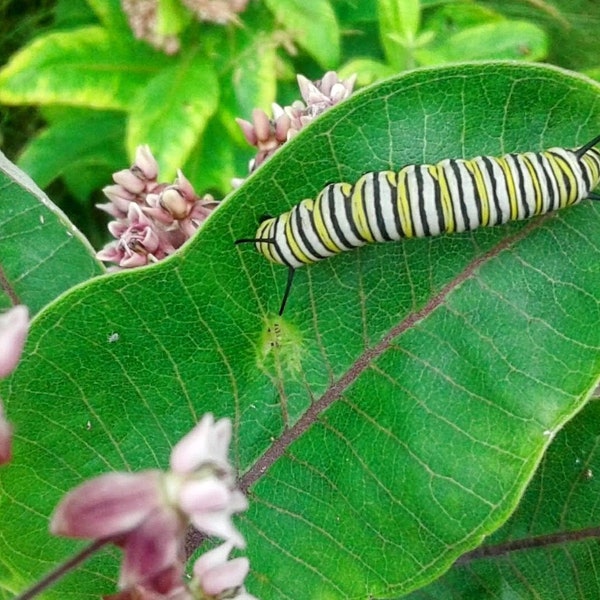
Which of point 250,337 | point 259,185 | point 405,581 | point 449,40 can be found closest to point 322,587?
point 405,581

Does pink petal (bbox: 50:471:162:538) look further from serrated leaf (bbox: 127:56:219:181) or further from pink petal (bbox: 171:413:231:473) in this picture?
serrated leaf (bbox: 127:56:219:181)

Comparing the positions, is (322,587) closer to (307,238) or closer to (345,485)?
(345,485)

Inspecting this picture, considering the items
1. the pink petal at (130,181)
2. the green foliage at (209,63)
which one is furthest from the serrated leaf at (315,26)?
the pink petal at (130,181)

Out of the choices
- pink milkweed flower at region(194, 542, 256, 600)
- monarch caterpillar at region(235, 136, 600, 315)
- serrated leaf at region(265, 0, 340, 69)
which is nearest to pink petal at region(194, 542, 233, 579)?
pink milkweed flower at region(194, 542, 256, 600)

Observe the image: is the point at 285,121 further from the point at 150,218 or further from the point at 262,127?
the point at 150,218

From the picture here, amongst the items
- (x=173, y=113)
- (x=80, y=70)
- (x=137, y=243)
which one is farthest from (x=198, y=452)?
(x=80, y=70)
